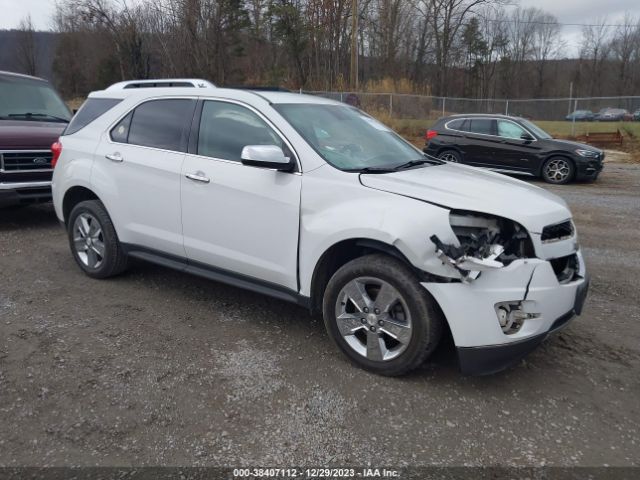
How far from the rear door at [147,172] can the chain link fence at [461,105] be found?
19848 mm

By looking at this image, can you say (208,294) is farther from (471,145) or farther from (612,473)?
(471,145)

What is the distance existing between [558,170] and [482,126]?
217 centimetres

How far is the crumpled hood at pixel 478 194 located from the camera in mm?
3117

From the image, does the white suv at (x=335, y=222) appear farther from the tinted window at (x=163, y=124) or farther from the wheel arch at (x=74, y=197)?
the wheel arch at (x=74, y=197)

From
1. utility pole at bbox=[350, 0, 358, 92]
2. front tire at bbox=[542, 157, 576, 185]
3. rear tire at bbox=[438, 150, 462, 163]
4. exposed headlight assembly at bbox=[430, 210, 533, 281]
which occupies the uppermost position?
utility pole at bbox=[350, 0, 358, 92]

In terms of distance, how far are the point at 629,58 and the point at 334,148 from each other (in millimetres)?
75214

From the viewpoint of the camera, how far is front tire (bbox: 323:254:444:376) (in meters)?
3.09

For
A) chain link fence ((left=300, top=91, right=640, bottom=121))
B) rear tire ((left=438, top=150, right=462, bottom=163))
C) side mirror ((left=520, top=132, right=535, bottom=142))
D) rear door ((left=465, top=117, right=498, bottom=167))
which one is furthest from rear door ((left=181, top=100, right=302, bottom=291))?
chain link fence ((left=300, top=91, right=640, bottom=121))

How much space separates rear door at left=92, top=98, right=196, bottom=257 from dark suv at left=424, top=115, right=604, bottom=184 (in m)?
10.4

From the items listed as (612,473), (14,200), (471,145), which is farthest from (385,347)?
(471,145)

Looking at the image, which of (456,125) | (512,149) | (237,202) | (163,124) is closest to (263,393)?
(237,202)

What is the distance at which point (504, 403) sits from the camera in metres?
3.10

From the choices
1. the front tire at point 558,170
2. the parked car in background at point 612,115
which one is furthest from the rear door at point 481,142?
the parked car in background at point 612,115

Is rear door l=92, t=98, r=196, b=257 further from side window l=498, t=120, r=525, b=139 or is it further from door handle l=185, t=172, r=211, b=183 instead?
side window l=498, t=120, r=525, b=139
